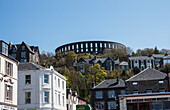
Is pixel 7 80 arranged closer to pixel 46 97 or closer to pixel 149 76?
pixel 46 97

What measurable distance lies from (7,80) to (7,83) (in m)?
0.33

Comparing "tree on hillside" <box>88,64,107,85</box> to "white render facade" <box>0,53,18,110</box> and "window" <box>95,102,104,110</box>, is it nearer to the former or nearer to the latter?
"window" <box>95,102,104,110</box>

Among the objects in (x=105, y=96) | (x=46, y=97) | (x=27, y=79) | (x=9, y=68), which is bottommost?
(x=105, y=96)

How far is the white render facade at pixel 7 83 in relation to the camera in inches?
1174

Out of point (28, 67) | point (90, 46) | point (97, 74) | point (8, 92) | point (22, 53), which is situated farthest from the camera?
point (90, 46)

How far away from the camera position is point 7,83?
3109 centimetres

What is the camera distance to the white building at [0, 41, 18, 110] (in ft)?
98.0

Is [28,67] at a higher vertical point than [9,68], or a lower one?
higher

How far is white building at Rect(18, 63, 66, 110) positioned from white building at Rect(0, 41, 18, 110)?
304 inches

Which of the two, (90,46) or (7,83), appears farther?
(90,46)

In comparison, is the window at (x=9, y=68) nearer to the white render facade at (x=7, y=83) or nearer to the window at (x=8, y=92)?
the white render facade at (x=7, y=83)

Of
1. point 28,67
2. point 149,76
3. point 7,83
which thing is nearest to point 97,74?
point 149,76

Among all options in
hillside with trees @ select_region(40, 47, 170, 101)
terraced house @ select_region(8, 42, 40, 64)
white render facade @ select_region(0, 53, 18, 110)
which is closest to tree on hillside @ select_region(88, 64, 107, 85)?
hillside with trees @ select_region(40, 47, 170, 101)

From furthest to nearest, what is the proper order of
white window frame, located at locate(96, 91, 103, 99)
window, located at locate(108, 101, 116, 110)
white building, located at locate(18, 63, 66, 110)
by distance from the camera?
white window frame, located at locate(96, 91, 103, 99) → window, located at locate(108, 101, 116, 110) → white building, located at locate(18, 63, 66, 110)
